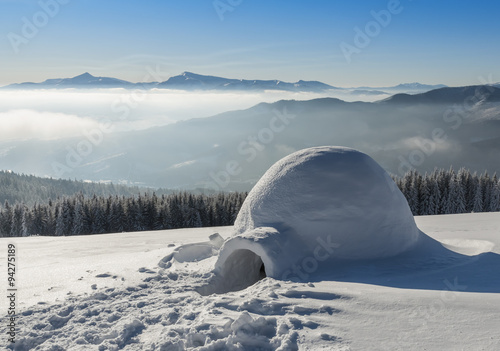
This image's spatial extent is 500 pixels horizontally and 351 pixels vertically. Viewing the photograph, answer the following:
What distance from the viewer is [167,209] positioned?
153 ft

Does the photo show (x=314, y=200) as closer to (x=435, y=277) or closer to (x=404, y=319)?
(x=435, y=277)

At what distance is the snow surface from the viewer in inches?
234

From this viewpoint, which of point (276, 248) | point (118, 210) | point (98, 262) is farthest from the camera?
point (118, 210)

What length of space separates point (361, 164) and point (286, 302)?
4.72m

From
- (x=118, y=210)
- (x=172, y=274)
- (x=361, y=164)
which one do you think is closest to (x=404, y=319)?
(x=361, y=164)

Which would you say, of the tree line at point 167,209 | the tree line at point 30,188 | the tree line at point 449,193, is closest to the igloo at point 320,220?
the tree line at point 167,209

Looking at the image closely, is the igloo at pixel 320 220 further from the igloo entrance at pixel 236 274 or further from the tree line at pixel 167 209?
the tree line at pixel 167 209

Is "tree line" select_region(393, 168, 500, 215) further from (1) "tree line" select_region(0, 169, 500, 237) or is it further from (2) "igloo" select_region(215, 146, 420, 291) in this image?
(2) "igloo" select_region(215, 146, 420, 291)

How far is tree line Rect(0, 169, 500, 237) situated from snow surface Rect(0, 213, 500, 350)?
3642 cm

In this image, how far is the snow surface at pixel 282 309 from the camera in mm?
5945

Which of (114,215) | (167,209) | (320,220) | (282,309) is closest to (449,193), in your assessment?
(167,209)

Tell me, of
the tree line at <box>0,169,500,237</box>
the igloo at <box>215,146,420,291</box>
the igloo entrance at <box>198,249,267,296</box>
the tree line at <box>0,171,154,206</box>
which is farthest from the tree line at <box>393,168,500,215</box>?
the tree line at <box>0,171,154,206</box>

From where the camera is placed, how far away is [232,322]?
6.45 meters

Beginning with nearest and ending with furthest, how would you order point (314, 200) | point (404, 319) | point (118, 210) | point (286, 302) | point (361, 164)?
1. point (404, 319)
2. point (286, 302)
3. point (314, 200)
4. point (361, 164)
5. point (118, 210)
